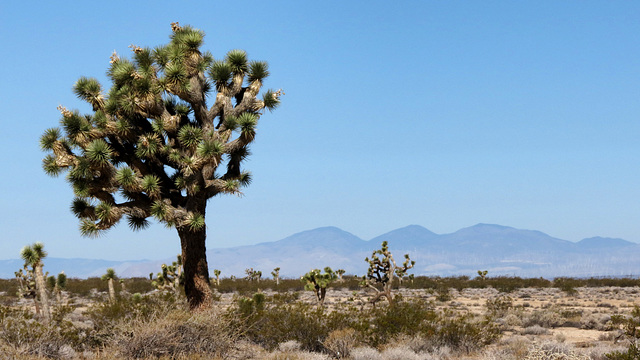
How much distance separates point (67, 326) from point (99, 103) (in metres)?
5.63

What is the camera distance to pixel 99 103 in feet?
47.0

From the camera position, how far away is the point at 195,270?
13844 millimetres

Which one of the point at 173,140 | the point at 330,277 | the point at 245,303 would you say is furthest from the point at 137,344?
the point at 330,277

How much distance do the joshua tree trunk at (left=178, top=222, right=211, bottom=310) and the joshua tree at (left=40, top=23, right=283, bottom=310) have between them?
2 cm

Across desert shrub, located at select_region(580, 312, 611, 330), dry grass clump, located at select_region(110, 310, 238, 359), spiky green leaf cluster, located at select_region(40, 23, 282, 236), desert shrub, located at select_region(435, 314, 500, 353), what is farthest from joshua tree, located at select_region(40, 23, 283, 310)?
desert shrub, located at select_region(580, 312, 611, 330)

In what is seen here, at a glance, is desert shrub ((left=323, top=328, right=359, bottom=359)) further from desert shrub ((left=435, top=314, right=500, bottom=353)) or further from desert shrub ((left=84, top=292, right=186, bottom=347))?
desert shrub ((left=84, top=292, right=186, bottom=347))

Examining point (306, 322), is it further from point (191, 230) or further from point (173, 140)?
point (173, 140)

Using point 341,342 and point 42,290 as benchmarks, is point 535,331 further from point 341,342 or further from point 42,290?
point 42,290

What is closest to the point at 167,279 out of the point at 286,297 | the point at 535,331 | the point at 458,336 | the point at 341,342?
the point at 286,297

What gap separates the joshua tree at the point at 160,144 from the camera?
13.2 metres

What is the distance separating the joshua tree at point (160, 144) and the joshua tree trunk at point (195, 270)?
0.02 metres

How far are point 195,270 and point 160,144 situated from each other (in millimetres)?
3296

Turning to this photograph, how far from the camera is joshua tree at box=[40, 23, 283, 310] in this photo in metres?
13.2

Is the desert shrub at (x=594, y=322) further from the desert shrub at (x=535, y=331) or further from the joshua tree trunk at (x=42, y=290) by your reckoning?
the joshua tree trunk at (x=42, y=290)
